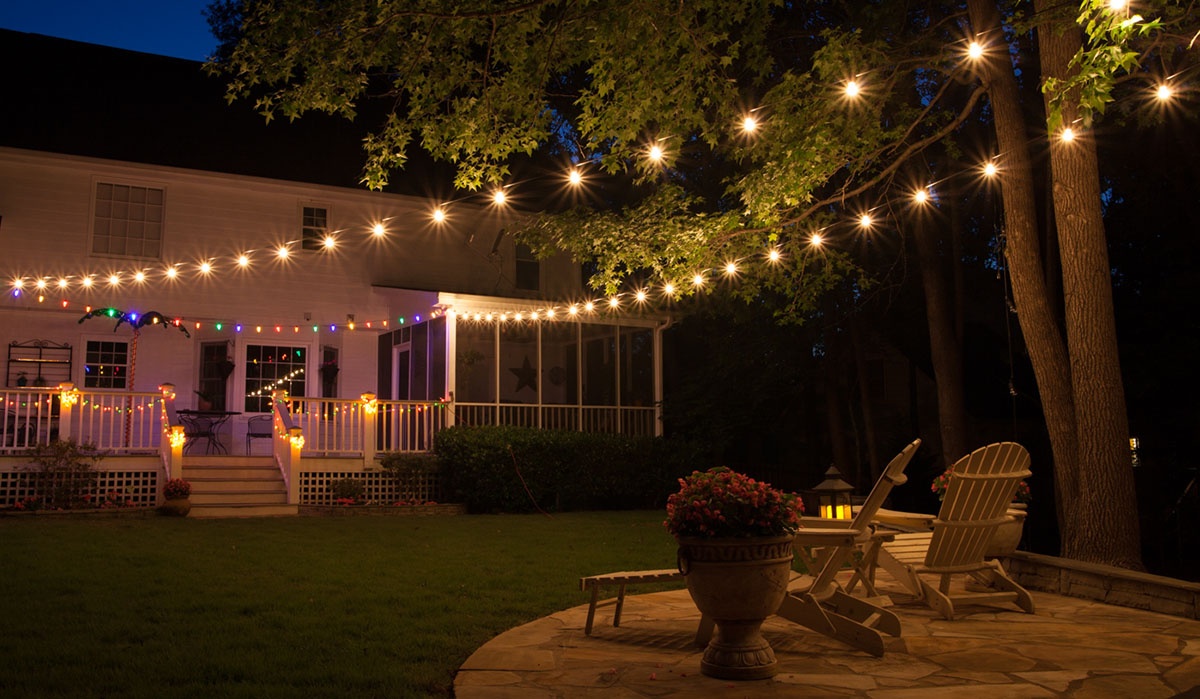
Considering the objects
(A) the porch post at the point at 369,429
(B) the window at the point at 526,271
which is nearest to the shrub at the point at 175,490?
(A) the porch post at the point at 369,429

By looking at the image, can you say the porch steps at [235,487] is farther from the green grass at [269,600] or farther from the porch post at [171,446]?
the green grass at [269,600]

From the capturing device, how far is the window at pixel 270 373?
15.5 meters

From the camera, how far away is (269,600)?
6004 mm

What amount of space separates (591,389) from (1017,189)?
1020cm

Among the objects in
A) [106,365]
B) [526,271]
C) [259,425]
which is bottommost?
[259,425]

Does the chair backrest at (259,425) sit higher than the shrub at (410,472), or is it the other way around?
the chair backrest at (259,425)

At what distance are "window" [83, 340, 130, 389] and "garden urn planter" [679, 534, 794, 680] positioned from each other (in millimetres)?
12843

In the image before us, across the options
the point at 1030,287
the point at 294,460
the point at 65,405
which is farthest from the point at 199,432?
the point at 1030,287

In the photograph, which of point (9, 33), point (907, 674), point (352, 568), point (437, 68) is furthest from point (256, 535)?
point (9, 33)

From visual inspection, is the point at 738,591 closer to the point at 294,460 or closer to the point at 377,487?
the point at 294,460

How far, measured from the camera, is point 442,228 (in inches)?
680

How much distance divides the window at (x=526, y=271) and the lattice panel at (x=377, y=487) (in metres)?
5.42

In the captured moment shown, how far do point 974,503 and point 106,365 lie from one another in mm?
13254

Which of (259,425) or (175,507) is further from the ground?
(259,425)
